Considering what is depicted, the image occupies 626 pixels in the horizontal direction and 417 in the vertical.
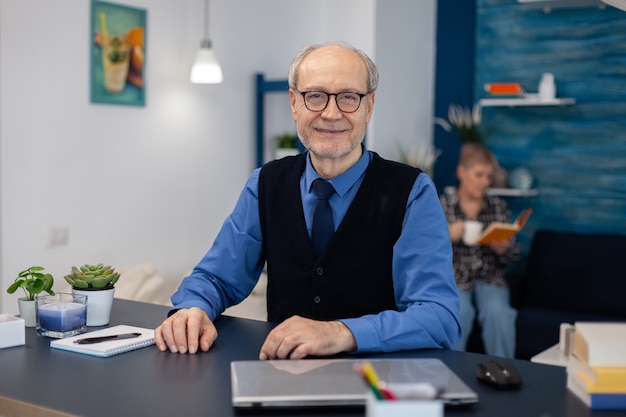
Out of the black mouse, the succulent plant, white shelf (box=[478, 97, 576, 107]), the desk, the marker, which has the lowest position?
the desk

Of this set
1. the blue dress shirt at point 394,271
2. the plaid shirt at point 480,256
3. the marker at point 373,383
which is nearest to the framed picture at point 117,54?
the plaid shirt at point 480,256

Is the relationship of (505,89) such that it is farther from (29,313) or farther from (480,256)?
(29,313)

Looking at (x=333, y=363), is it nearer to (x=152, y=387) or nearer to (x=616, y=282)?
(x=152, y=387)

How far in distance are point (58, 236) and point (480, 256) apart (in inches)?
91.6

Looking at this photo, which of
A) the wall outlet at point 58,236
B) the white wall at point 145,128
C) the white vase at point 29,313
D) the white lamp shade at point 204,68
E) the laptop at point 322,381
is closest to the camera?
the laptop at point 322,381

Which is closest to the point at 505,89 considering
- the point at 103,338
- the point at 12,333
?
the point at 103,338

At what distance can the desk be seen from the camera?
131cm

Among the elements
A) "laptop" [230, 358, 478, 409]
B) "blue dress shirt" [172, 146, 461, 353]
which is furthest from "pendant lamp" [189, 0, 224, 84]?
"laptop" [230, 358, 478, 409]

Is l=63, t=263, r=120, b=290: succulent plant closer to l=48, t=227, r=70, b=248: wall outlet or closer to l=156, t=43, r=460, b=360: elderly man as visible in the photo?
l=156, t=43, r=460, b=360: elderly man

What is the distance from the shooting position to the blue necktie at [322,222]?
2.06m

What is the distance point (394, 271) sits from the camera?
199cm

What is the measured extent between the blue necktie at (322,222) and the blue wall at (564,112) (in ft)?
10.8

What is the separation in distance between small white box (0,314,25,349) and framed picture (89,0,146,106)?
2519 millimetres

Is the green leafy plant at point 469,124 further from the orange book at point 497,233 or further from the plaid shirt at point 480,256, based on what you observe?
the orange book at point 497,233
